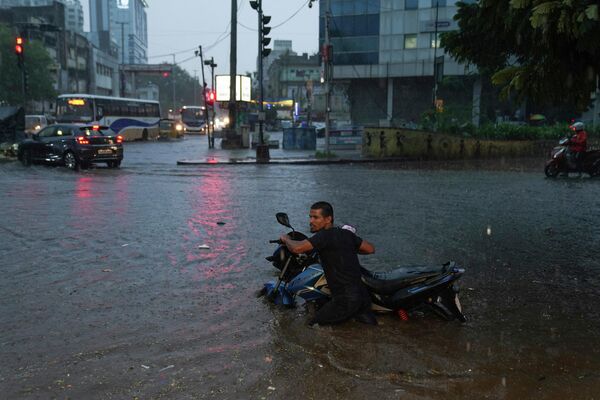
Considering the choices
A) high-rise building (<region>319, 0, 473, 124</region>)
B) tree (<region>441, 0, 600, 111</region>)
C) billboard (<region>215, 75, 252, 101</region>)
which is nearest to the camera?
tree (<region>441, 0, 600, 111</region>)

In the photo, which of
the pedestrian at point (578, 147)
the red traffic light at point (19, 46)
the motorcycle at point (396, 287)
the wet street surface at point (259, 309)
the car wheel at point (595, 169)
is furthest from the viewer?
the red traffic light at point (19, 46)

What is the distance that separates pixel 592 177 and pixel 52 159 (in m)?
18.2

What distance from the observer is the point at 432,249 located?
26.5 feet

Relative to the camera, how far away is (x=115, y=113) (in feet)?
147

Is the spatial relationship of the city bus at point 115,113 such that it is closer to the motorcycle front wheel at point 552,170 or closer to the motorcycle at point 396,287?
the motorcycle front wheel at point 552,170

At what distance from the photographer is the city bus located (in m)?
41.7

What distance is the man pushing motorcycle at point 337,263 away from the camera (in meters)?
4.89

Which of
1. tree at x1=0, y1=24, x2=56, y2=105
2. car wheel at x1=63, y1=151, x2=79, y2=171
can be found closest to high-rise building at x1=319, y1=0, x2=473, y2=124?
tree at x1=0, y1=24, x2=56, y2=105

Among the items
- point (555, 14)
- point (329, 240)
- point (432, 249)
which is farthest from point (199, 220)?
point (555, 14)

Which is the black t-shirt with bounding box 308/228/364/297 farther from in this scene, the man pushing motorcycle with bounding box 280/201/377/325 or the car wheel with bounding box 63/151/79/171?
the car wheel with bounding box 63/151/79/171

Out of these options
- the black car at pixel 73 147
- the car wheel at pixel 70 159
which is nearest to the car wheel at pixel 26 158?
the black car at pixel 73 147

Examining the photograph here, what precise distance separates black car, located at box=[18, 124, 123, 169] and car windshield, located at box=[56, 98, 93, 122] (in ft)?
66.7

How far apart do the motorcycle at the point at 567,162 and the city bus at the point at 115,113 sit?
32.7 metres

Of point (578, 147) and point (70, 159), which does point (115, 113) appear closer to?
point (70, 159)
